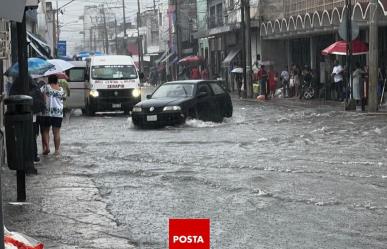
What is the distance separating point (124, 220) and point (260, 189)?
2.58 m

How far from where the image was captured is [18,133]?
29.0 ft

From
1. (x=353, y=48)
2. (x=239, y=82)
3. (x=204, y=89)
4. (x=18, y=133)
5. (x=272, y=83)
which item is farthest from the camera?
(x=239, y=82)

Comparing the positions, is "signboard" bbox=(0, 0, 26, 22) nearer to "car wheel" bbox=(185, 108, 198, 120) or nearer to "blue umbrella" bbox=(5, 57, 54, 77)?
"blue umbrella" bbox=(5, 57, 54, 77)

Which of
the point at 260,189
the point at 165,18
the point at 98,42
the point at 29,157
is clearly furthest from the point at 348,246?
the point at 98,42

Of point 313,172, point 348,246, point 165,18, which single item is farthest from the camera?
point 165,18

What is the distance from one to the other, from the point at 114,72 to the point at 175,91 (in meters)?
7.14

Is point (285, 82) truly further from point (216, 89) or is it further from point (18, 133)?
point (18, 133)

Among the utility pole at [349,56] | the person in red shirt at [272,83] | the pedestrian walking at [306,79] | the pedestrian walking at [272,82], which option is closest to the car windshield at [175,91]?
the utility pole at [349,56]

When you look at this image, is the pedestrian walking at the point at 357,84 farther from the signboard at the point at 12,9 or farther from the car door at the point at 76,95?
the signboard at the point at 12,9

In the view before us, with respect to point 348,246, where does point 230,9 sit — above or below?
above

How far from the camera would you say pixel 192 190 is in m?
10.2

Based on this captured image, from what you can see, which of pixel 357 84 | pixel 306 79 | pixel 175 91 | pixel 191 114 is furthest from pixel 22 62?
pixel 306 79

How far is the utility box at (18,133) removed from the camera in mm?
8805

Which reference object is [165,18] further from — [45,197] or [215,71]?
[45,197]
